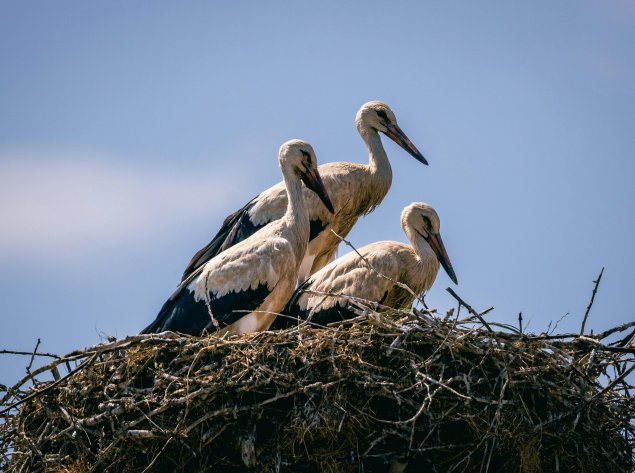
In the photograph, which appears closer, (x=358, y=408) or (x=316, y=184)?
(x=358, y=408)

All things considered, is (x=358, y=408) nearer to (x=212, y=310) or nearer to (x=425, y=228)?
(x=212, y=310)

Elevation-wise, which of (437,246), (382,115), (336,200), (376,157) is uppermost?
(382,115)

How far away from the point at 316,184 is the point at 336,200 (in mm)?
714

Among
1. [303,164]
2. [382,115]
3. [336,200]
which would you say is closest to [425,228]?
[303,164]

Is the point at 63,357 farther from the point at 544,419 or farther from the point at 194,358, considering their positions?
the point at 544,419

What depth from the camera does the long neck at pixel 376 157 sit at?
31.9 ft

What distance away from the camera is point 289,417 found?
6605mm

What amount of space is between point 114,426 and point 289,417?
0.85 m

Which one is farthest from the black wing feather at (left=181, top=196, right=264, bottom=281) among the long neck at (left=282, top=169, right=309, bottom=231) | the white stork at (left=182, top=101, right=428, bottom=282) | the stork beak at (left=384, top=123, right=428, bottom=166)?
the stork beak at (left=384, top=123, right=428, bottom=166)

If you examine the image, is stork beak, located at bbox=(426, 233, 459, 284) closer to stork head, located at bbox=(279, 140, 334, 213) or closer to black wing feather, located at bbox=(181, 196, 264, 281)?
stork head, located at bbox=(279, 140, 334, 213)

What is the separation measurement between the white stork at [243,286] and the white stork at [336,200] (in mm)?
735

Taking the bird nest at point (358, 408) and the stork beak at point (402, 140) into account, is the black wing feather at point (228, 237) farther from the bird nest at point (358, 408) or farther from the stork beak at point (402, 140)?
the bird nest at point (358, 408)

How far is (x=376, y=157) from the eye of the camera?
9773 millimetres

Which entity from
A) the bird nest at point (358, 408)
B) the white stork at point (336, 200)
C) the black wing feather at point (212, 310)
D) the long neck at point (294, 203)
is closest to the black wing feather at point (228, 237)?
the white stork at point (336, 200)
